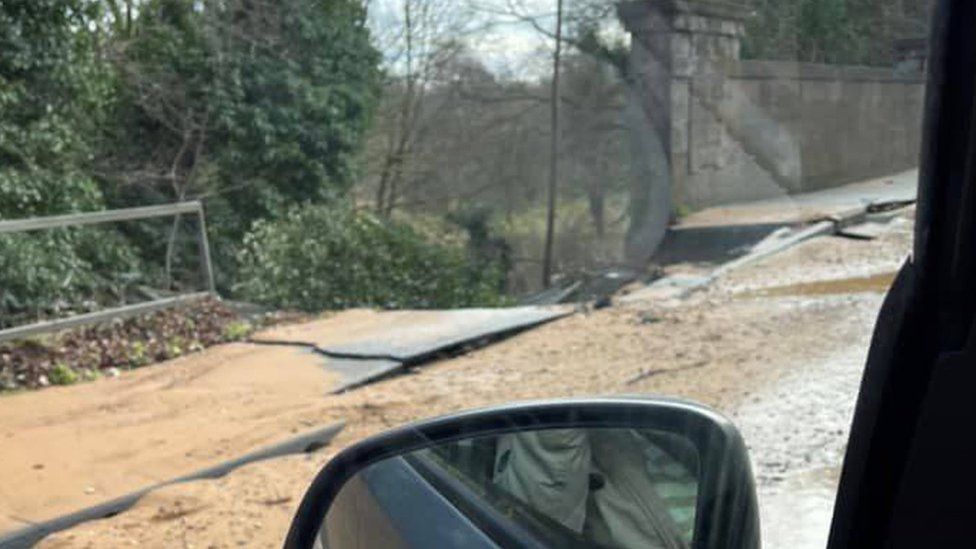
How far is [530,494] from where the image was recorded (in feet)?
5.90

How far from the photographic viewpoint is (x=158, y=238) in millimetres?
10461

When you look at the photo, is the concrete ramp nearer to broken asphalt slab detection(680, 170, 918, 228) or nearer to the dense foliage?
broken asphalt slab detection(680, 170, 918, 228)

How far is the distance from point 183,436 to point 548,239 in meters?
10.3

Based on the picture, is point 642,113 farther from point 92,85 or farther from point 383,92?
point 92,85

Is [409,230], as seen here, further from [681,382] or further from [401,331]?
[681,382]

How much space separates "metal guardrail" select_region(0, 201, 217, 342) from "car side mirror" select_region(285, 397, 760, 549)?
20.1 feet

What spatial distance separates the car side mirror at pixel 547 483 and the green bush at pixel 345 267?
8.47 meters

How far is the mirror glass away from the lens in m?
1.59

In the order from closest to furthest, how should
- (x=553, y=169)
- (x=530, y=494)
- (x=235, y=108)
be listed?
(x=530, y=494)
(x=235, y=108)
(x=553, y=169)

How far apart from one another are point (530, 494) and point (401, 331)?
6613mm

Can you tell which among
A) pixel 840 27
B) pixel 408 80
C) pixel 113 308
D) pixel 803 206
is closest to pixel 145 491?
pixel 840 27

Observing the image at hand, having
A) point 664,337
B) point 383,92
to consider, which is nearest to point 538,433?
point 664,337

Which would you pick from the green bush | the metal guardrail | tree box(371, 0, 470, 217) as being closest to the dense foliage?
the metal guardrail

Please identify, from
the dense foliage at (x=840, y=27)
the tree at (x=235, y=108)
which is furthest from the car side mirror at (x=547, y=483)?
the tree at (x=235, y=108)
